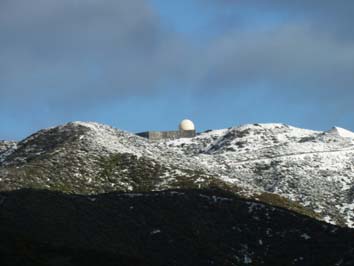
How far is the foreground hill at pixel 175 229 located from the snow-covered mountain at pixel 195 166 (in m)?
13.6

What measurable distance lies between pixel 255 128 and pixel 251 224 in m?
95.8

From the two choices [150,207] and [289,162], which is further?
[289,162]

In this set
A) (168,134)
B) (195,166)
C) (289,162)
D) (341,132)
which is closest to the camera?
(195,166)

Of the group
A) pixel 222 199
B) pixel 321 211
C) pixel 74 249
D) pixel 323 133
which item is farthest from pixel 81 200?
pixel 323 133

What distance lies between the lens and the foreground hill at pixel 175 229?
78.1m

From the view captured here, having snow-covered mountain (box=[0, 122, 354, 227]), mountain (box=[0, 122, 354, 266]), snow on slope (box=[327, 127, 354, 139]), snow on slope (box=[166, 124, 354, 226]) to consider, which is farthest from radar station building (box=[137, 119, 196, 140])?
mountain (box=[0, 122, 354, 266])

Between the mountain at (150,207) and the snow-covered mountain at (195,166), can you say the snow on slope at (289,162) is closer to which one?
the snow-covered mountain at (195,166)

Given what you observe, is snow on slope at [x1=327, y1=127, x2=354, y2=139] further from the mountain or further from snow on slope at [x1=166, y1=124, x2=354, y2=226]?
the mountain

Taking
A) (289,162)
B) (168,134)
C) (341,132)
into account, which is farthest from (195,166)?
(168,134)

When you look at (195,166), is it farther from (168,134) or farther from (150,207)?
(168,134)

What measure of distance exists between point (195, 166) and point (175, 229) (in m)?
40.3

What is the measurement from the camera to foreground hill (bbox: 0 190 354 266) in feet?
256

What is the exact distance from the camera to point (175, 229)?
8588cm

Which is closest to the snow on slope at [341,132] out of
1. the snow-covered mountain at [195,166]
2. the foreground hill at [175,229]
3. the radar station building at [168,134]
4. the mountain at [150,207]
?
the snow-covered mountain at [195,166]
